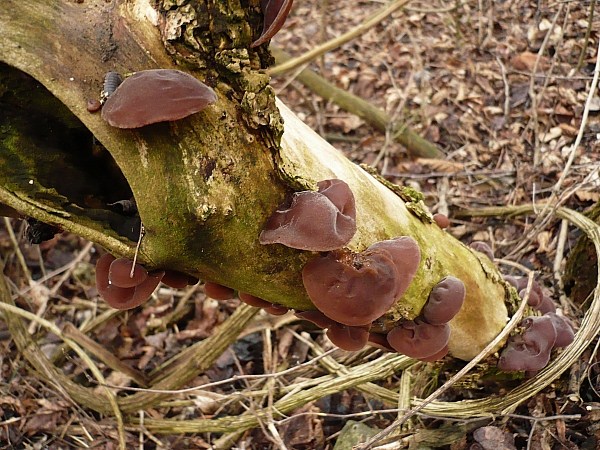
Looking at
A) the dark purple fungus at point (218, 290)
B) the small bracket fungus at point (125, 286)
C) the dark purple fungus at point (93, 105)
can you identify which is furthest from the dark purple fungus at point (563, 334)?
the dark purple fungus at point (93, 105)

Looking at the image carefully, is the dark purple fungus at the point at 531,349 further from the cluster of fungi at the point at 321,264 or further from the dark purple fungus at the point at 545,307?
the cluster of fungi at the point at 321,264

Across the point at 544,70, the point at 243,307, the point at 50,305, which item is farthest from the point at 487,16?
the point at 50,305

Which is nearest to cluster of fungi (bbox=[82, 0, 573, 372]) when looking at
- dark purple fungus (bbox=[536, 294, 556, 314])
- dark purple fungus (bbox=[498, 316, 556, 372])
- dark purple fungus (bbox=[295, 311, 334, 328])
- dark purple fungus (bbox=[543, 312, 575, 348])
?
dark purple fungus (bbox=[295, 311, 334, 328])

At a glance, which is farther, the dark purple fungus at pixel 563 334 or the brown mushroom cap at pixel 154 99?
the dark purple fungus at pixel 563 334

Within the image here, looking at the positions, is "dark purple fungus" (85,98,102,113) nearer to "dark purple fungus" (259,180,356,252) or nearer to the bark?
the bark

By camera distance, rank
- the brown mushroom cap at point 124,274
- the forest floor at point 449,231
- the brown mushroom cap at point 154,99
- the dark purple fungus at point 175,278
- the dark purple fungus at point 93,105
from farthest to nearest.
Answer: the forest floor at point 449,231, the dark purple fungus at point 175,278, the brown mushroom cap at point 124,274, the dark purple fungus at point 93,105, the brown mushroom cap at point 154,99

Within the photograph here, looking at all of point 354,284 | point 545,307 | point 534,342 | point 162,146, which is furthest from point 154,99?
point 545,307

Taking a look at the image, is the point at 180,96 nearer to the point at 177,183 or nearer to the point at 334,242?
the point at 177,183
